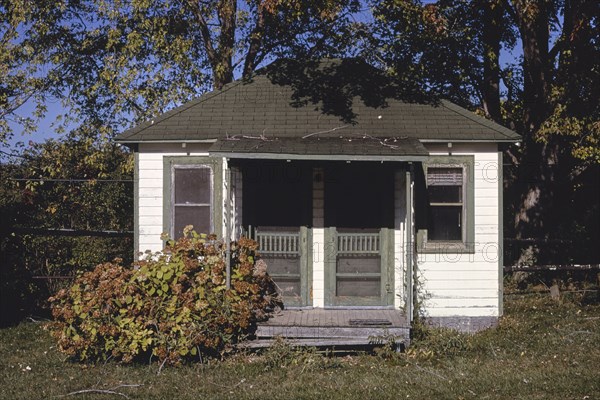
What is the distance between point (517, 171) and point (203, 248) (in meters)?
9.80

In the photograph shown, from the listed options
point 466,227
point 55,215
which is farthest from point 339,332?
point 55,215

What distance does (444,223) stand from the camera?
38.5 ft

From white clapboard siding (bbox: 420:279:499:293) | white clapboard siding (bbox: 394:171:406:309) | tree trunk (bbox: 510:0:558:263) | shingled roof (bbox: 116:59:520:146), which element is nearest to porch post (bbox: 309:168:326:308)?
shingled roof (bbox: 116:59:520:146)

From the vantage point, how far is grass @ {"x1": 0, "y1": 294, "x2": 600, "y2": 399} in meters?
8.24

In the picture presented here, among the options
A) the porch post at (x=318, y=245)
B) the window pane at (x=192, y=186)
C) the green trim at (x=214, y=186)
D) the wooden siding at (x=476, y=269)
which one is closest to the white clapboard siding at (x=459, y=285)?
the wooden siding at (x=476, y=269)

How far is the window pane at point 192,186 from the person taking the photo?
11.7 metres

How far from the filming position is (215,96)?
1273 cm

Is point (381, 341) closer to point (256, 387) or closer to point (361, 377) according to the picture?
point (361, 377)

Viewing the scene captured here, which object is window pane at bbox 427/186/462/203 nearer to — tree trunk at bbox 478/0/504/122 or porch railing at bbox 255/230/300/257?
porch railing at bbox 255/230/300/257

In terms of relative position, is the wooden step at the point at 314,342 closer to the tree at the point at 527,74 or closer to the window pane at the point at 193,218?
the window pane at the point at 193,218

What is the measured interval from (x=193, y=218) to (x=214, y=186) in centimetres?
65

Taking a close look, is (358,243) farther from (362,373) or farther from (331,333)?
(362,373)

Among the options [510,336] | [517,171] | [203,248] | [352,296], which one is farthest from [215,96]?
[517,171]

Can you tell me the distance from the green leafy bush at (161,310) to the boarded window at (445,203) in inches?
132
